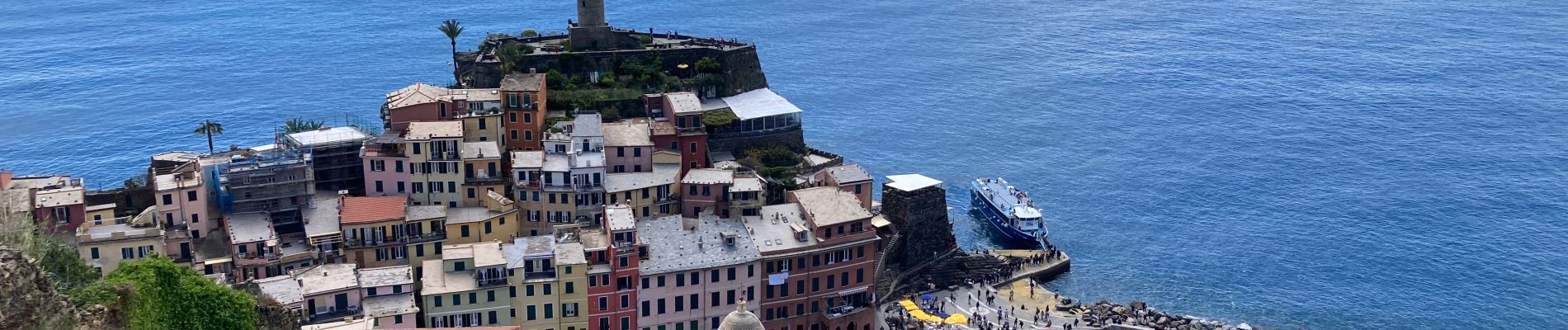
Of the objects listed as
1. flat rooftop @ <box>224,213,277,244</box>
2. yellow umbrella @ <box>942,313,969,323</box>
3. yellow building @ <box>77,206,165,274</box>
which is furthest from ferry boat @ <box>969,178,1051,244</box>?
yellow building @ <box>77,206,165,274</box>

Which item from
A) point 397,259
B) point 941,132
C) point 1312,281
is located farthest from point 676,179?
point 941,132

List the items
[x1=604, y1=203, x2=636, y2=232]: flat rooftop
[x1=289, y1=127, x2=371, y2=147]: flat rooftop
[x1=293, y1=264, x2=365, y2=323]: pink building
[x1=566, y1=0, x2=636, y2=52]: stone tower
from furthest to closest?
1. [x1=566, y1=0, x2=636, y2=52]: stone tower
2. [x1=289, y1=127, x2=371, y2=147]: flat rooftop
3. [x1=604, y1=203, x2=636, y2=232]: flat rooftop
4. [x1=293, y1=264, x2=365, y2=323]: pink building

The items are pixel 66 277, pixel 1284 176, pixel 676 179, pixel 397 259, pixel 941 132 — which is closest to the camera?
pixel 66 277

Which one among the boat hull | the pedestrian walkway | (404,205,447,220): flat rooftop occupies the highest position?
(404,205,447,220): flat rooftop

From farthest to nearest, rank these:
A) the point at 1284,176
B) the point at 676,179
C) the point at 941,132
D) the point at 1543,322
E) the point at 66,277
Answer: the point at 941,132
the point at 1284,176
the point at 1543,322
the point at 676,179
the point at 66,277

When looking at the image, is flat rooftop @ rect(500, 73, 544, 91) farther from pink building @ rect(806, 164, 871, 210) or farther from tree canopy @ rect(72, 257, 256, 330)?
tree canopy @ rect(72, 257, 256, 330)

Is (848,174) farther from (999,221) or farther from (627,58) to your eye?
(999,221)

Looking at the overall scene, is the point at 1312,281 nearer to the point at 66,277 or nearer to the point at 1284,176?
the point at 1284,176

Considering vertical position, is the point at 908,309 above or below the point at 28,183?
below
